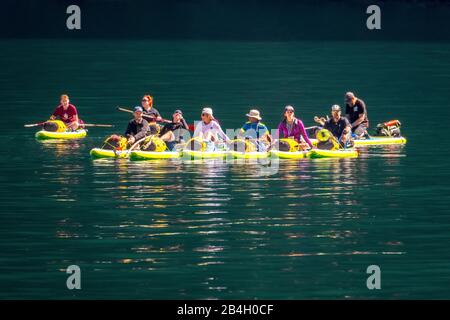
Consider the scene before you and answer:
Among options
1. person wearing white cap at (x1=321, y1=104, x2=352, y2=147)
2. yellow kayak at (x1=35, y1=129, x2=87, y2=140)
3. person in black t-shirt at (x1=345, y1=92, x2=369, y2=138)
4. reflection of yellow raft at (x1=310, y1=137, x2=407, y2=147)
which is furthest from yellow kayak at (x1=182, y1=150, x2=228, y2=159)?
yellow kayak at (x1=35, y1=129, x2=87, y2=140)

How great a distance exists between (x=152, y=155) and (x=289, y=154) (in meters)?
4.25

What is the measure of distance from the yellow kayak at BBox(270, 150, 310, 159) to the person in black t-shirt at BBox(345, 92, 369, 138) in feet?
15.9

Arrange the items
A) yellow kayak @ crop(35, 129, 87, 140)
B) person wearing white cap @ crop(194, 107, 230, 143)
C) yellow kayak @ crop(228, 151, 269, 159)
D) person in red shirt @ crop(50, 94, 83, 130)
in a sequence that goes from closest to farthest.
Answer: yellow kayak @ crop(228, 151, 269, 159) → person wearing white cap @ crop(194, 107, 230, 143) → yellow kayak @ crop(35, 129, 87, 140) → person in red shirt @ crop(50, 94, 83, 130)

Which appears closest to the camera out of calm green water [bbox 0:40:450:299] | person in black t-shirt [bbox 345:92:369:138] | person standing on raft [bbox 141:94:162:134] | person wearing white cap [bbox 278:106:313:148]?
calm green water [bbox 0:40:450:299]

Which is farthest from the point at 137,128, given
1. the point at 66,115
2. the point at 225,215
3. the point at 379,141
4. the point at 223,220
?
the point at 223,220

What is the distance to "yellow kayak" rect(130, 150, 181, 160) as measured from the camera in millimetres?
44000

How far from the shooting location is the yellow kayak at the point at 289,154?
145ft

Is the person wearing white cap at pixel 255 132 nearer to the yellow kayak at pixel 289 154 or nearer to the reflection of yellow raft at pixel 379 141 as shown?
the yellow kayak at pixel 289 154

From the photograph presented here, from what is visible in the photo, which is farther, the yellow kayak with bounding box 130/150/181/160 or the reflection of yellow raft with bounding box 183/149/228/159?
the reflection of yellow raft with bounding box 183/149/228/159

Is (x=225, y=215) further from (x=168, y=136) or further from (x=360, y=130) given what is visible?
(x=360, y=130)

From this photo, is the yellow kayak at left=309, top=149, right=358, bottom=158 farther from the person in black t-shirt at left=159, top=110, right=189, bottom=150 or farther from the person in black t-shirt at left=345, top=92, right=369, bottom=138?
the person in black t-shirt at left=159, top=110, right=189, bottom=150

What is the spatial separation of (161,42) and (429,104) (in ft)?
203

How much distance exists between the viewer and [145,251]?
1204 inches

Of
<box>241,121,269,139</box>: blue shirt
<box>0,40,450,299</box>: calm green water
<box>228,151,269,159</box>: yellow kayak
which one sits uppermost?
<box>241,121,269,139</box>: blue shirt
